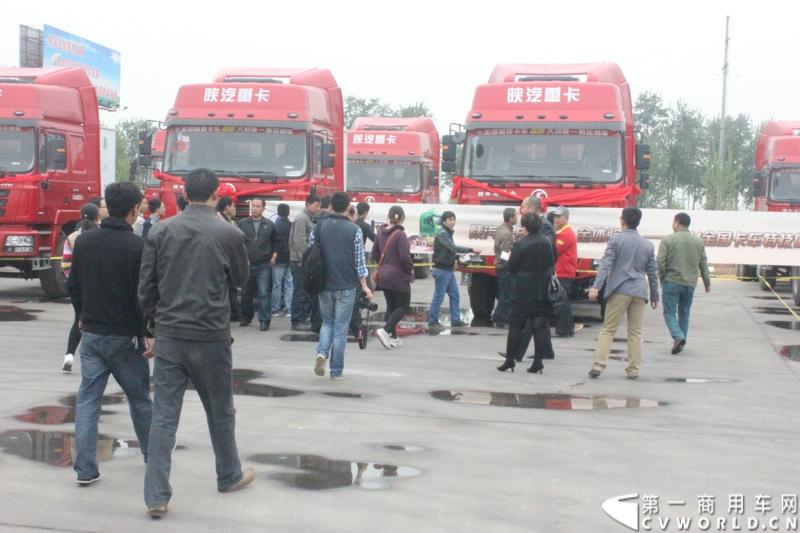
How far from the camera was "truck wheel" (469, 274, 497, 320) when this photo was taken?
17.2 metres

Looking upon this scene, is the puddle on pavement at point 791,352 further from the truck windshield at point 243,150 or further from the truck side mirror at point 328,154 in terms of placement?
the truck side mirror at point 328,154

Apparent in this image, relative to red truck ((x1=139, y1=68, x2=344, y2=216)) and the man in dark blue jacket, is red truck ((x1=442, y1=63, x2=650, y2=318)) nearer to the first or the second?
red truck ((x1=139, y1=68, x2=344, y2=216))

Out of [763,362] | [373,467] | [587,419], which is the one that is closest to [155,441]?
[373,467]

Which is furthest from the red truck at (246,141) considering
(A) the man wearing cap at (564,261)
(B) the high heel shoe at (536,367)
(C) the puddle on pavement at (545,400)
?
(C) the puddle on pavement at (545,400)

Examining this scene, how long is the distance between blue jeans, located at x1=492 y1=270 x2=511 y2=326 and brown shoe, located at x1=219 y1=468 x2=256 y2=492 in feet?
30.1

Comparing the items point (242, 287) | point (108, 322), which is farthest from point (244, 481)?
point (242, 287)

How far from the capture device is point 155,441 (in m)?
6.20

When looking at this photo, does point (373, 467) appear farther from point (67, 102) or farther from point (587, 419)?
point (67, 102)

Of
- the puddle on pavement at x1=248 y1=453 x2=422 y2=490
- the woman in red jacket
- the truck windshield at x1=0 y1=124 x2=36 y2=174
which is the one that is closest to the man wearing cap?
the woman in red jacket

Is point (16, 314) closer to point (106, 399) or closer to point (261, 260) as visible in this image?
point (261, 260)

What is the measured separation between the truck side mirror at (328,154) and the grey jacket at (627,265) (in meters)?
8.07

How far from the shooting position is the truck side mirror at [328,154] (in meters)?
→ 18.9

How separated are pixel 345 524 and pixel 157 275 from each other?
1.69m

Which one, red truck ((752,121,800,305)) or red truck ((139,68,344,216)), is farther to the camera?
red truck ((752,121,800,305))
